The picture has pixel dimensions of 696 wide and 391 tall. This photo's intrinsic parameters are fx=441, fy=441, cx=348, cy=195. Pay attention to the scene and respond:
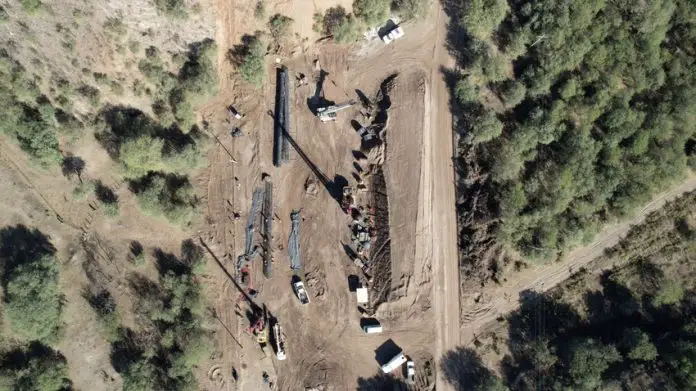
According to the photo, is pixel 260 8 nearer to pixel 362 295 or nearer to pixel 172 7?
pixel 172 7

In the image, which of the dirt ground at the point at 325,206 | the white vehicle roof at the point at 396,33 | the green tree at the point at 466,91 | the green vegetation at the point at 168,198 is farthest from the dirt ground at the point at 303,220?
the green tree at the point at 466,91

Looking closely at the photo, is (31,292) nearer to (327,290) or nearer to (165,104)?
(165,104)

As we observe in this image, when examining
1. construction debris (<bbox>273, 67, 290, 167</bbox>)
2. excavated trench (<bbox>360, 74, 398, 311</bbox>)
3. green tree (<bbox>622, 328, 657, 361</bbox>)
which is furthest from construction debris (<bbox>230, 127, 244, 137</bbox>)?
green tree (<bbox>622, 328, 657, 361</bbox>)

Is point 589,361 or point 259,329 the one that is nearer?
point 589,361

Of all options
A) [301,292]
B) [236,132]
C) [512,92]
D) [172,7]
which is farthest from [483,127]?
[172,7]

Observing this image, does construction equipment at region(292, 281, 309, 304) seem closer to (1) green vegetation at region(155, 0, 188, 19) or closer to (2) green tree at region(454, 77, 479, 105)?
(2) green tree at region(454, 77, 479, 105)

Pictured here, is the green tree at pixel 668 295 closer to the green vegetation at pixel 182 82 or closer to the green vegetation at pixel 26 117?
the green vegetation at pixel 182 82

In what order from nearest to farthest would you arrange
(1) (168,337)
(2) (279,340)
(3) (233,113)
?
(1) (168,337) < (2) (279,340) < (3) (233,113)

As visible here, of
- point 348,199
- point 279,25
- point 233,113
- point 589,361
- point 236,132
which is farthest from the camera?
point 233,113
